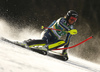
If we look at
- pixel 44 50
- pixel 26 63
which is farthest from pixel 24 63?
pixel 44 50

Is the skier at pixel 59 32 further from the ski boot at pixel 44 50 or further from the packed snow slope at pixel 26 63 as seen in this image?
the packed snow slope at pixel 26 63

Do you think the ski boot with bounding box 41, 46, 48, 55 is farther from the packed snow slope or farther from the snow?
the snow

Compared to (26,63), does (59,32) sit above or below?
above

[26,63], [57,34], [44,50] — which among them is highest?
[57,34]

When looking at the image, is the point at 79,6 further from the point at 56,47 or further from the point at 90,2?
the point at 56,47

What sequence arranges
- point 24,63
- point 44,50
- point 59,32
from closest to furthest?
point 24,63 → point 44,50 → point 59,32

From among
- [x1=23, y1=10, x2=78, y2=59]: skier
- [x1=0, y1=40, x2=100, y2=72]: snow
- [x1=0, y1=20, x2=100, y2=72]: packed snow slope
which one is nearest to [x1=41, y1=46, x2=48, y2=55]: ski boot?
[x1=23, y1=10, x2=78, y2=59]: skier

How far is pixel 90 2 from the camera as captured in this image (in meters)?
9.12

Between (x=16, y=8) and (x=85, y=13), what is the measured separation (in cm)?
363

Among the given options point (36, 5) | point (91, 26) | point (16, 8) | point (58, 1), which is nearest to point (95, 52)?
point (91, 26)

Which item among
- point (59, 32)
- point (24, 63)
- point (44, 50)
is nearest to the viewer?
point (24, 63)

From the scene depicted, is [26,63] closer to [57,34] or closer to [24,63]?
[24,63]

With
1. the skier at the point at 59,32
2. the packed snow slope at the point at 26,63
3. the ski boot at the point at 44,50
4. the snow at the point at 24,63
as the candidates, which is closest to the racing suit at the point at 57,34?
the skier at the point at 59,32

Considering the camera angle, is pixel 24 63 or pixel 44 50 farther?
pixel 44 50
